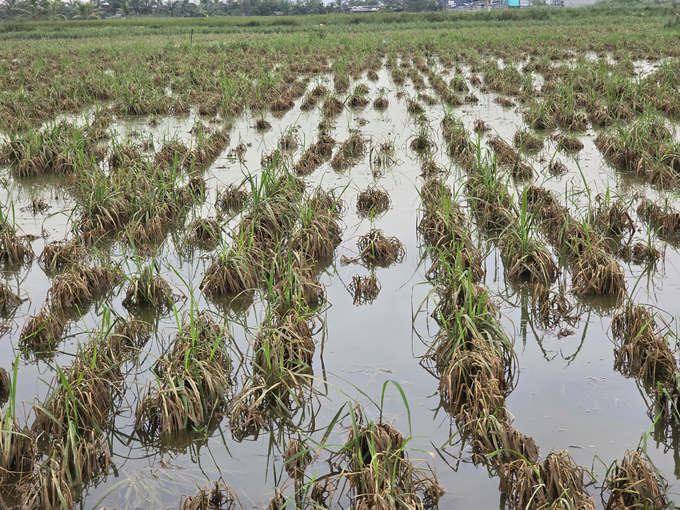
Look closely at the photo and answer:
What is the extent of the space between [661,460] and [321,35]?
28.5 metres

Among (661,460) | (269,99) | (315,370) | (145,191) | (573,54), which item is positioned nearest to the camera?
(661,460)

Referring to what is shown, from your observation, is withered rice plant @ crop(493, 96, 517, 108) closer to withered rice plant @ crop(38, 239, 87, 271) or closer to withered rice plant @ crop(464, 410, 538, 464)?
withered rice plant @ crop(38, 239, 87, 271)

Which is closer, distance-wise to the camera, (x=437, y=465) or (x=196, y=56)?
(x=437, y=465)

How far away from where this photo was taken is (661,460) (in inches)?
128

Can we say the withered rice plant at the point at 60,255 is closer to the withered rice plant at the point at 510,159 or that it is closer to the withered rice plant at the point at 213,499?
the withered rice plant at the point at 213,499

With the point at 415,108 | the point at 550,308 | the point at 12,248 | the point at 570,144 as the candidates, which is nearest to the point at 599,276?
the point at 550,308

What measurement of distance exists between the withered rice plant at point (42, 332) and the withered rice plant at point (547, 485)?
10.6 feet

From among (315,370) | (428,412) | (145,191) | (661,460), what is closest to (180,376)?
(315,370)

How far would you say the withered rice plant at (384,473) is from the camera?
9.30 ft

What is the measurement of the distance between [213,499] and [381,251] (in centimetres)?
333

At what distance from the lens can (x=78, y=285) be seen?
4973 millimetres

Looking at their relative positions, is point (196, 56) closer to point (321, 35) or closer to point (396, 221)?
point (321, 35)

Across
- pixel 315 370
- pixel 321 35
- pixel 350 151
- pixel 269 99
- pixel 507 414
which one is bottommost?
pixel 507 414

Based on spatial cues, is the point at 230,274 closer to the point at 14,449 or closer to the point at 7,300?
the point at 7,300
